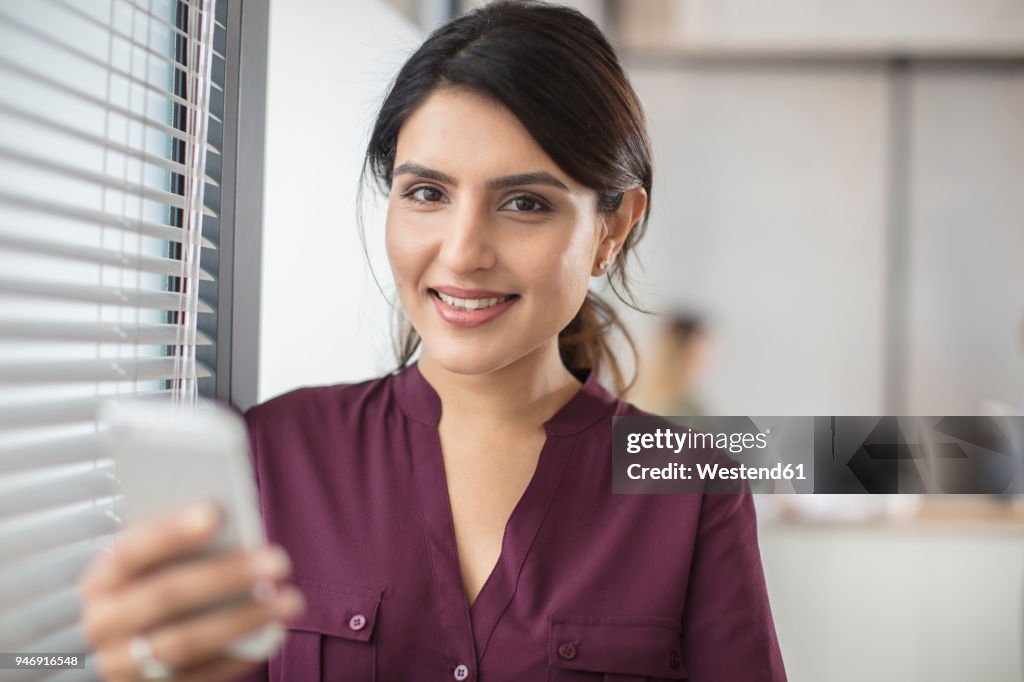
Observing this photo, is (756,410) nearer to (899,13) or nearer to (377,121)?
(899,13)

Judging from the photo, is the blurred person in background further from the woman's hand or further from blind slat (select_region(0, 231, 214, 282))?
the woman's hand

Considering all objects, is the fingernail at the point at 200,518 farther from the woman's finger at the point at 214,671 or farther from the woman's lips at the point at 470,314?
the woman's lips at the point at 470,314

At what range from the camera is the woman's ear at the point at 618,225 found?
1.22 metres

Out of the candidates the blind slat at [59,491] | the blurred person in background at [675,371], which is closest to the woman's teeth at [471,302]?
the blind slat at [59,491]

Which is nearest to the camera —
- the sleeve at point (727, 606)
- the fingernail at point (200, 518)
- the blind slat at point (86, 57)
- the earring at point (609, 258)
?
the fingernail at point (200, 518)

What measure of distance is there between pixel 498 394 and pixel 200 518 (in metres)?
0.66

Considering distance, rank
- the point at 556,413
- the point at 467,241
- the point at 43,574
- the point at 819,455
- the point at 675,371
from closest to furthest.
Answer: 1. the point at 43,574
2. the point at 467,241
3. the point at 556,413
4. the point at 819,455
5. the point at 675,371

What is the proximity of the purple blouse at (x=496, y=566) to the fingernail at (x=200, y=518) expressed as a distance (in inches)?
20.9

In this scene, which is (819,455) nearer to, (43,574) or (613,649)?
(613,649)

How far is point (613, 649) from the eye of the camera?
42.0 inches

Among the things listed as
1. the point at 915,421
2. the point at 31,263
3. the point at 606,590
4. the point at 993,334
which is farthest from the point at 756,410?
the point at 31,263

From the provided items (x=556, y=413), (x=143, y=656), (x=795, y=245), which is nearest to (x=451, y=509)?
(x=556, y=413)

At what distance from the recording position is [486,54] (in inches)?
41.5

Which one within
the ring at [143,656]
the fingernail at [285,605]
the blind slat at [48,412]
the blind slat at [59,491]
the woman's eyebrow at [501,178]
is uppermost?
the woman's eyebrow at [501,178]
